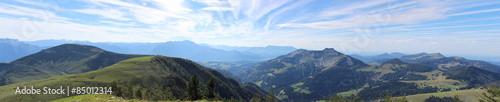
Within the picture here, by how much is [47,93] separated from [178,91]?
247 ft

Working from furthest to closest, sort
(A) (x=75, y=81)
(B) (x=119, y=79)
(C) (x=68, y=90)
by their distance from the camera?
1. (B) (x=119, y=79)
2. (A) (x=75, y=81)
3. (C) (x=68, y=90)

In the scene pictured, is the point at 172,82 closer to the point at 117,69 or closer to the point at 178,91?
the point at 178,91

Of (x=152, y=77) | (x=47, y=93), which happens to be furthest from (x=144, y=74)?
(x=47, y=93)

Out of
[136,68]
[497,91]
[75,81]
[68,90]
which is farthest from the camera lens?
[136,68]

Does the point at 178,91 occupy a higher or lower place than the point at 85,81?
lower

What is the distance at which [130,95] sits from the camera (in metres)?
80.9

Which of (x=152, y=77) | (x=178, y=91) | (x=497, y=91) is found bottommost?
(x=178, y=91)

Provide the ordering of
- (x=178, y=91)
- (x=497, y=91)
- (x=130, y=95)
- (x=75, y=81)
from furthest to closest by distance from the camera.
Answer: (x=178, y=91), (x=75, y=81), (x=130, y=95), (x=497, y=91)

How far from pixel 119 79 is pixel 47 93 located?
44905 millimetres

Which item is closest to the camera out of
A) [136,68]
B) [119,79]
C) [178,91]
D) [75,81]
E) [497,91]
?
[497,91]

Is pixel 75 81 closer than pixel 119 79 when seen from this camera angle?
Yes

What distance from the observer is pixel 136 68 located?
552 ft

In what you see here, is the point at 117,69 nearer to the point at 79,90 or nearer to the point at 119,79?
the point at 119,79

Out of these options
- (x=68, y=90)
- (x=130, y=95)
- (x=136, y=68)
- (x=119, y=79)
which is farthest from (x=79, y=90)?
(x=136, y=68)
